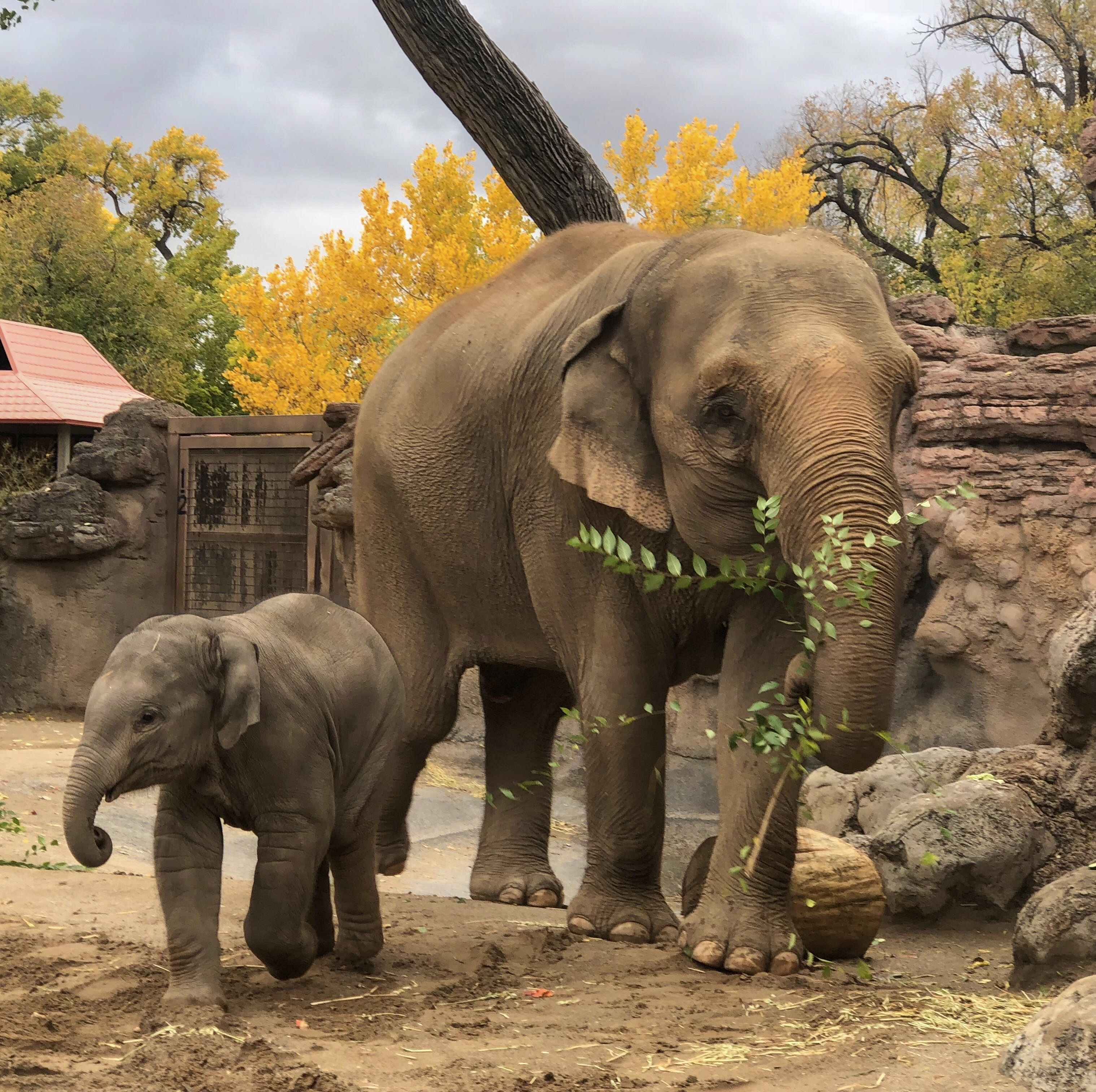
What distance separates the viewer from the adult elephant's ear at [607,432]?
491cm

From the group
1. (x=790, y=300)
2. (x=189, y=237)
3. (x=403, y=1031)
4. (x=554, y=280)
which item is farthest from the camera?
(x=189, y=237)

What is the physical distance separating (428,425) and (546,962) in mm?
2278

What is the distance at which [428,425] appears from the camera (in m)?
6.21

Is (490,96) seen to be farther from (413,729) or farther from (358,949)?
(358,949)

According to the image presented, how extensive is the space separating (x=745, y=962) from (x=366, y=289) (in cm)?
2512

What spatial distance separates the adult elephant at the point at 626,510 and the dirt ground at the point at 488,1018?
430 mm

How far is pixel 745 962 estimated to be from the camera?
4.76 meters

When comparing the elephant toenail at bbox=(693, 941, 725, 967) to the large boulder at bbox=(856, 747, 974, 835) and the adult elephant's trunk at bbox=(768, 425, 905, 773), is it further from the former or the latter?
the large boulder at bbox=(856, 747, 974, 835)

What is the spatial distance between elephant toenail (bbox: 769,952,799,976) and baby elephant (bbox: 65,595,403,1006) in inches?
49.7

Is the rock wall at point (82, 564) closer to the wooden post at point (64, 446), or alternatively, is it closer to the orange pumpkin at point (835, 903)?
the wooden post at point (64, 446)

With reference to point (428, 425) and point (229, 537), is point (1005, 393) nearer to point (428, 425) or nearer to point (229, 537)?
point (428, 425)

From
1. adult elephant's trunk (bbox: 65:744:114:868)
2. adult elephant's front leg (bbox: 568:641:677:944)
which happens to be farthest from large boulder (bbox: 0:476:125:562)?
adult elephant's trunk (bbox: 65:744:114:868)

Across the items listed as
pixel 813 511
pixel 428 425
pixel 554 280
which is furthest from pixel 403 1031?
pixel 554 280

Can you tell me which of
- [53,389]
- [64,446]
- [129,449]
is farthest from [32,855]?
[53,389]
